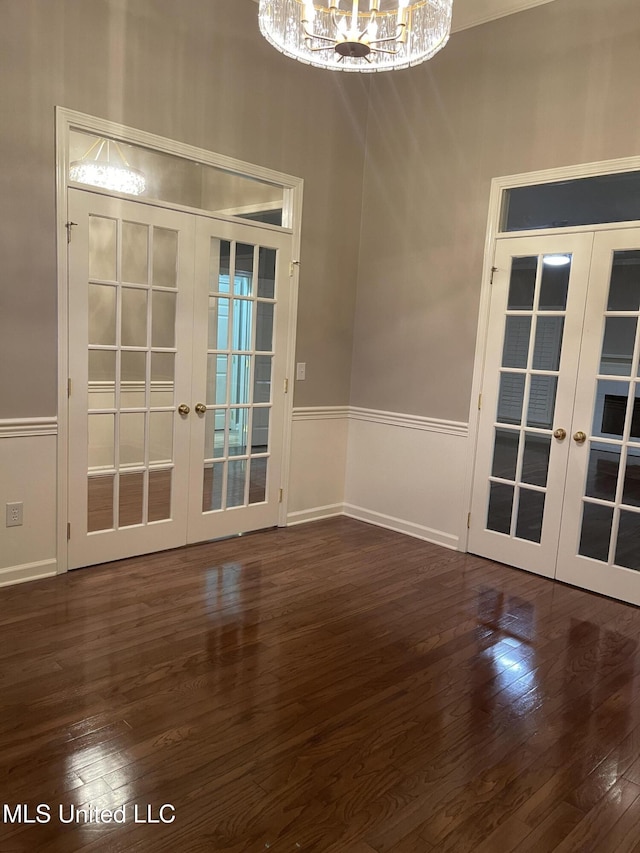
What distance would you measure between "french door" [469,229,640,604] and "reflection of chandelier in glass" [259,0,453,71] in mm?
1600

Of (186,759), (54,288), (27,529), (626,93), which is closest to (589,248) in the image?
(626,93)

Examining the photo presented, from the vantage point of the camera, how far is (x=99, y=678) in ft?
8.43

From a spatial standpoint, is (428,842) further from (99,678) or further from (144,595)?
(144,595)

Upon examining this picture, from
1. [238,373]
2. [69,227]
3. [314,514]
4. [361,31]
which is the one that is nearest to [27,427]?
[69,227]

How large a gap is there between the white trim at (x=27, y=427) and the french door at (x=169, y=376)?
4.4 inches

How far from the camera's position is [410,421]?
4.65m

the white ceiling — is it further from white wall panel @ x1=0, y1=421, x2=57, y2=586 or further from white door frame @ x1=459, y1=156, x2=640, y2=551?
white wall panel @ x1=0, y1=421, x2=57, y2=586

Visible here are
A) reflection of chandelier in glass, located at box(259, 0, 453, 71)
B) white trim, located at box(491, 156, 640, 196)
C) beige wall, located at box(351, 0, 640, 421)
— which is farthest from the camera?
beige wall, located at box(351, 0, 640, 421)

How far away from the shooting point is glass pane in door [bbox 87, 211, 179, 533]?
11.8 feet

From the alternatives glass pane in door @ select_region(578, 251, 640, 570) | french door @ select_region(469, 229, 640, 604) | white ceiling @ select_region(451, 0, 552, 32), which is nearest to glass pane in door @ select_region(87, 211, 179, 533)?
french door @ select_region(469, 229, 640, 604)

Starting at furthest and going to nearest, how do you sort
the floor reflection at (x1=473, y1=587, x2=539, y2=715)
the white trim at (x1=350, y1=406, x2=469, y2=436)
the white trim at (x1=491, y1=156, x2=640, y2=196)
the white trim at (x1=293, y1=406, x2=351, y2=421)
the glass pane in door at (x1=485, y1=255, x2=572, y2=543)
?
the white trim at (x1=293, y1=406, x2=351, y2=421)
the white trim at (x1=350, y1=406, x2=469, y2=436)
the glass pane in door at (x1=485, y1=255, x2=572, y2=543)
the white trim at (x1=491, y1=156, x2=640, y2=196)
the floor reflection at (x1=473, y1=587, x2=539, y2=715)

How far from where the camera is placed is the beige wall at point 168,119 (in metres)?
3.19

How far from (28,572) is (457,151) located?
3.75 metres

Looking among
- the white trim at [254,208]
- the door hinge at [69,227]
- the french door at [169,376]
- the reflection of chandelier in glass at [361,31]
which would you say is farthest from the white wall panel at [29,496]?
the reflection of chandelier in glass at [361,31]
